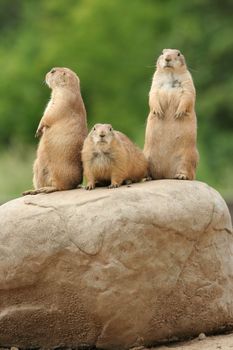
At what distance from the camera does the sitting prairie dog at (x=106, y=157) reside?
380 inches

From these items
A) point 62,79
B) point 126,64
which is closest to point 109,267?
point 62,79

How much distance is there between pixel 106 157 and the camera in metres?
9.66

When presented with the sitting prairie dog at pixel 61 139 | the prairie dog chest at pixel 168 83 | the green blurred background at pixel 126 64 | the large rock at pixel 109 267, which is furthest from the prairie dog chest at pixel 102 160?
the green blurred background at pixel 126 64

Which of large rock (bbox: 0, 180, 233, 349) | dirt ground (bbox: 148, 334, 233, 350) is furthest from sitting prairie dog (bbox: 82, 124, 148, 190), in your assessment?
dirt ground (bbox: 148, 334, 233, 350)

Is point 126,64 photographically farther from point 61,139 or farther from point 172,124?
point 61,139

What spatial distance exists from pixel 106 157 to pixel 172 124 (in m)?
0.97

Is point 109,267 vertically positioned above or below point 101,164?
below

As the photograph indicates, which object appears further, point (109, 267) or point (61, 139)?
point (61, 139)

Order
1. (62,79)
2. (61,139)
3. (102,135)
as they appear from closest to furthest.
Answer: (102,135) → (61,139) → (62,79)

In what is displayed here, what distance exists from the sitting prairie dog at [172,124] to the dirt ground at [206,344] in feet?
5.37

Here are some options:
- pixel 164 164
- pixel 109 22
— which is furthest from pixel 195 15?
pixel 164 164

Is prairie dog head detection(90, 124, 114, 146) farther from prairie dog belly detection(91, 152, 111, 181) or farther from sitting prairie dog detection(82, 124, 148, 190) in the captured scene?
prairie dog belly detection(91, 152, 111, 181)

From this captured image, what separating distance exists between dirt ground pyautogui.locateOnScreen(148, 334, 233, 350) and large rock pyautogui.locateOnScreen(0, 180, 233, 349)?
0.38 ft

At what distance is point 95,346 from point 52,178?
5.72ft
